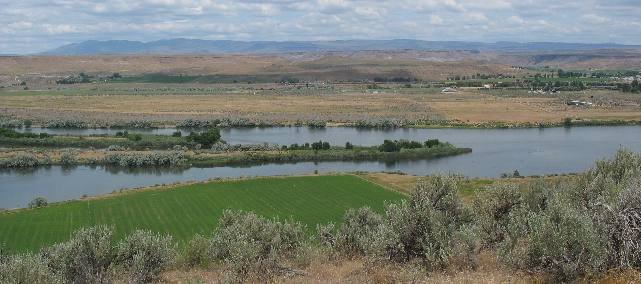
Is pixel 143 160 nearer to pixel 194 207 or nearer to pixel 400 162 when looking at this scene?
pixel 194 207

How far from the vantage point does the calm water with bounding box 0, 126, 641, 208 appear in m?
62.2

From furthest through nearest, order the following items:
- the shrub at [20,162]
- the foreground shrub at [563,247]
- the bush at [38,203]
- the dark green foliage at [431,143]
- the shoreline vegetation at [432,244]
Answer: the dark green foliage at [431,143] → the shrub at [20,162] → the bush at [38,203] → the shoreline vegetation at [432,244] → the foreground shrub at [563,247]

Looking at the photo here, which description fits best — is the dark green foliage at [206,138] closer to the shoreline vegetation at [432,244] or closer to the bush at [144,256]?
the shoreline vegetation at [432,244]

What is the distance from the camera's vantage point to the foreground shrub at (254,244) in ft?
59.5

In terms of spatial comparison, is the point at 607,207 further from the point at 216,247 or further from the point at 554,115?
the point at 554,115

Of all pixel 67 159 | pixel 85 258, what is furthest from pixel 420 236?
pixel 67 159

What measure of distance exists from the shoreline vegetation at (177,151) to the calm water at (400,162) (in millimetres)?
2015

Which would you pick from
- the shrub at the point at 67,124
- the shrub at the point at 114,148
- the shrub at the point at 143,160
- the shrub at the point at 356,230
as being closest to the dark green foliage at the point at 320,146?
the shrub at the point at 143,160

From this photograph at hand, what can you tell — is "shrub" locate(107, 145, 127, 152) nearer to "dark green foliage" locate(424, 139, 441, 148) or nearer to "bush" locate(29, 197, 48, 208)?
"bush" locate(29, 197, 48, 208)

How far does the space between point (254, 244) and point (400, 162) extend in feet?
185

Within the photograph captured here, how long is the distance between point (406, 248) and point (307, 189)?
37271 mm

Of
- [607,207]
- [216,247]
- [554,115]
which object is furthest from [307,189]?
[554,115]

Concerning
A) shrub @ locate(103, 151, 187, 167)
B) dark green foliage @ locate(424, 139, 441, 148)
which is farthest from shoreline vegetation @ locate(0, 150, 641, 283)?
dark green foliage @ locate(424, 139, 441, 148)

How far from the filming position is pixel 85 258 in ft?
62.0
